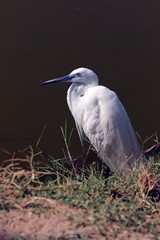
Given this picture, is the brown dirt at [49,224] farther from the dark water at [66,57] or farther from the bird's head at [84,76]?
the dark water at [66,57]

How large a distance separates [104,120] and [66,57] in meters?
1.32

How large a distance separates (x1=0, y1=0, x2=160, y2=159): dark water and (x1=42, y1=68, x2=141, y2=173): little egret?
26.1 inches

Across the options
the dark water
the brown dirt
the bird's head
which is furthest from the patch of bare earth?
the dark water

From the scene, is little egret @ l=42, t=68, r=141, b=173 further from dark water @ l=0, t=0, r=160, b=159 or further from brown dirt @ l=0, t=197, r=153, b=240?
brown dirt @ l=0, t=197, r=153, b=240

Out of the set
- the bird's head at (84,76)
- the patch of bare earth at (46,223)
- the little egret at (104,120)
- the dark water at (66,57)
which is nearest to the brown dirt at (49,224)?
the patch of bare earth at (46,223)

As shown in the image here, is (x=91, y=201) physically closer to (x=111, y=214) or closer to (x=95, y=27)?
(x=111, y=214)

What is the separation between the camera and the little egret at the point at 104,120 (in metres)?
3.73

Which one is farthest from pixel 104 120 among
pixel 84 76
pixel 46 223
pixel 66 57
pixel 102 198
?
Answer: pixel 46 223

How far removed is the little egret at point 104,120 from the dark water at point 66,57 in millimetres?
663

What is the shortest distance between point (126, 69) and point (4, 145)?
50.1 inches

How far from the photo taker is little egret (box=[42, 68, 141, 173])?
3.73m

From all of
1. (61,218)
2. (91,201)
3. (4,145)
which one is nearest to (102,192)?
(91,201)

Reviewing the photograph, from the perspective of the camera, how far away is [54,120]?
4.71 meters

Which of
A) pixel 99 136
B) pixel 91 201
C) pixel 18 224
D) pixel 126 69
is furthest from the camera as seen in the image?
pixel 126 69
